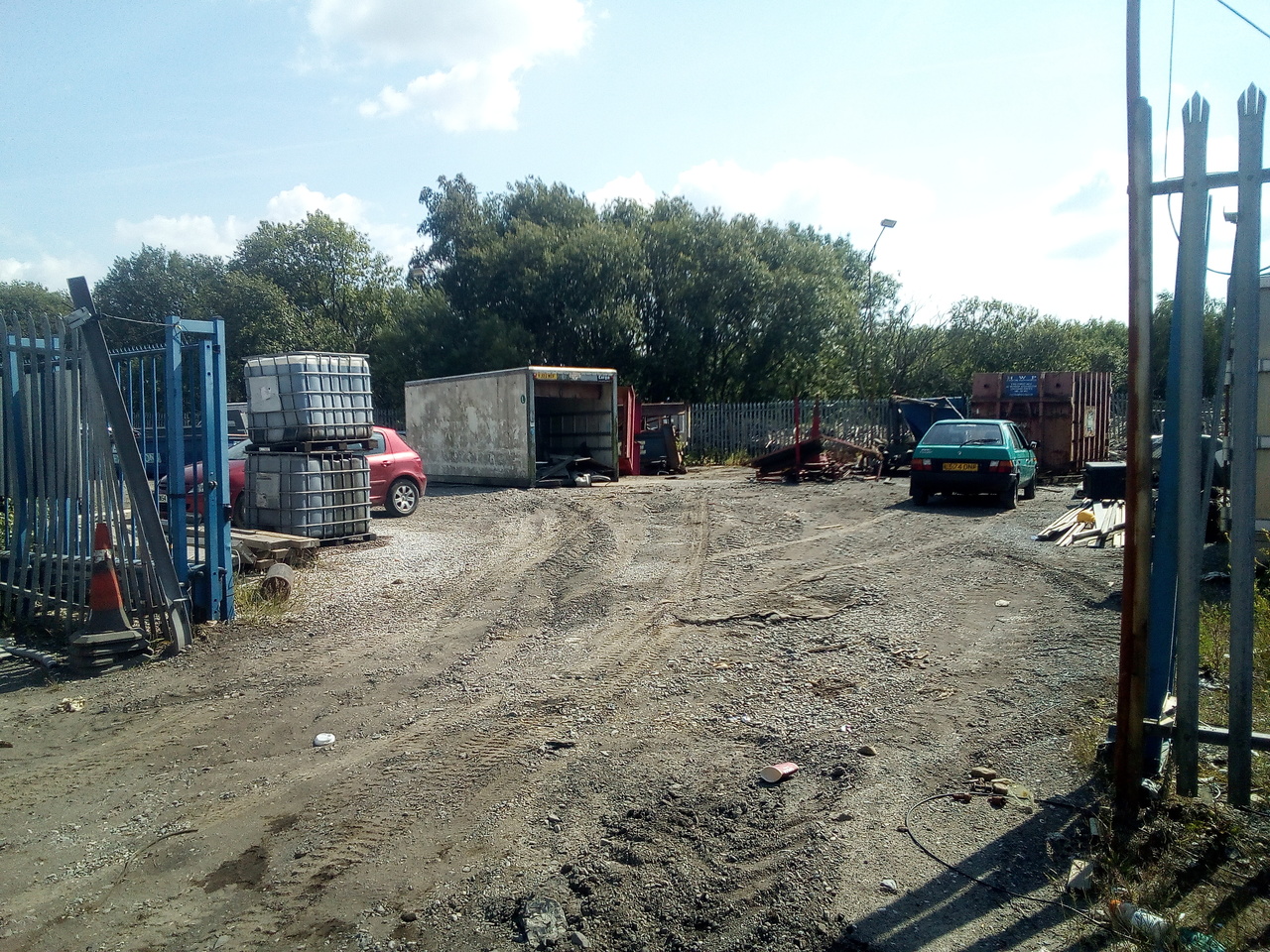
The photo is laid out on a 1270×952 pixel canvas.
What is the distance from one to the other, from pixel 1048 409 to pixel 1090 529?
38.2 feet

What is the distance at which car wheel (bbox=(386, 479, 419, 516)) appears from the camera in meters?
15.5

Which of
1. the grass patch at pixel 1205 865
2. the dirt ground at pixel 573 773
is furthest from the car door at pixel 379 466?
the grass patch at pixel 1205 865

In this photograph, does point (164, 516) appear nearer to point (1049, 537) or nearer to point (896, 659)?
point (896, 659)

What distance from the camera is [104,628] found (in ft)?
22.6

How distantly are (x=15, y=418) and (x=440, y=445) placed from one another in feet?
51.8

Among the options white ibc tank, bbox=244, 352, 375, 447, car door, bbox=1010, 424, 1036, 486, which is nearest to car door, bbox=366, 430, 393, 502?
white ibc tank, bbox=244, 352, 375, 447

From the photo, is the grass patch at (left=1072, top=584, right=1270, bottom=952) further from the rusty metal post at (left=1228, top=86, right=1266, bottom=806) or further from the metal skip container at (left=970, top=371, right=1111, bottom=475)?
the metal skip container at (left=970, top=371, right=1111, bottom=475)

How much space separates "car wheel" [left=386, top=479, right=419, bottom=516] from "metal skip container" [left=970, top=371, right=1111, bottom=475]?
15.0m

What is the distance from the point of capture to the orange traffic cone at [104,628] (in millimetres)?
6727

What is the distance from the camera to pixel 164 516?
9562mm

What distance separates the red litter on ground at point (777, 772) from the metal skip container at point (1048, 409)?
20150 millimetres

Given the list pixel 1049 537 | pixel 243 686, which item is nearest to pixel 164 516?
pixel 243 686

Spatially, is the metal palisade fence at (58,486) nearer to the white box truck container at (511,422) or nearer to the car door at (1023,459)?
the white box truck container at (511,422)

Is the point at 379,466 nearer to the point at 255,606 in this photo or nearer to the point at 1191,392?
the point at 255,606
